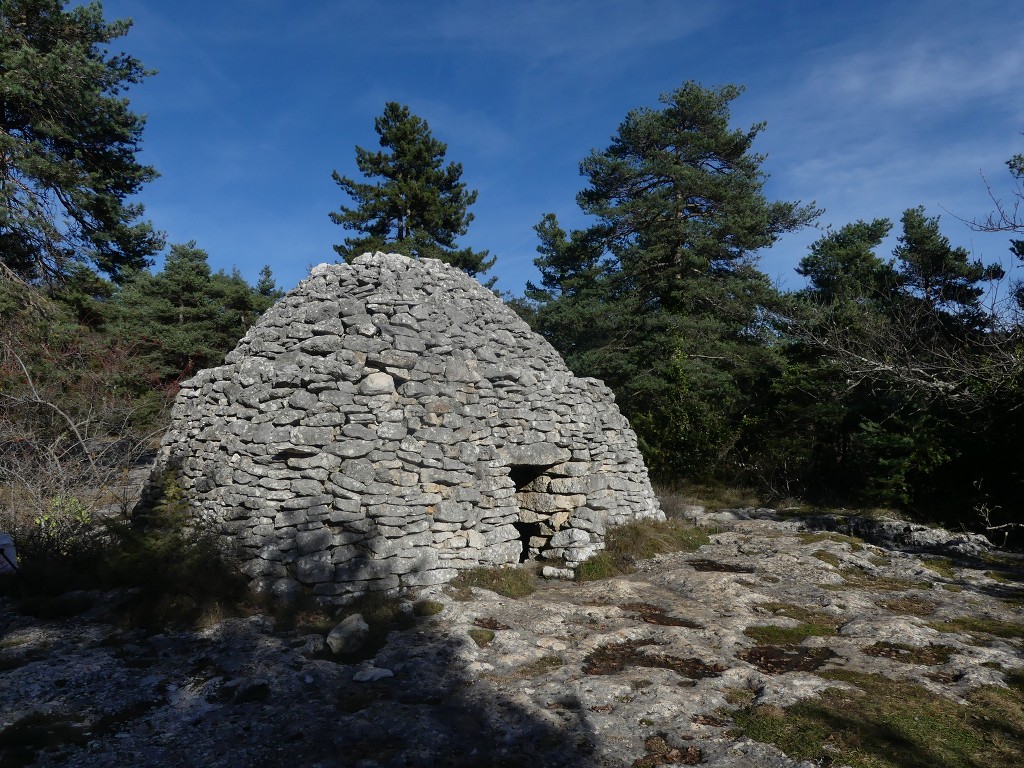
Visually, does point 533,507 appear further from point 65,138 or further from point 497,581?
point 65,138

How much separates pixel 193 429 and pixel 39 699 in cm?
352

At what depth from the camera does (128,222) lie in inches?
534

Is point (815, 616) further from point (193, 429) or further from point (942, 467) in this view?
point (942, 467)

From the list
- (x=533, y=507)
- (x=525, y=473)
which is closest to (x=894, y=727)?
(x=533, y=507)

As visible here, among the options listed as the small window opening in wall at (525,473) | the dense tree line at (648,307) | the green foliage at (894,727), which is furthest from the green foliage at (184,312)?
the green foliage at (894,727)

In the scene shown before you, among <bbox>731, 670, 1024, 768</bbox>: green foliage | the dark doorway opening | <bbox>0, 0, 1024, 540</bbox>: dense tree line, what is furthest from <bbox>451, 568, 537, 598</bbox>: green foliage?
<bbox>0, 0, 1024, 540</bbox>: dense tree line

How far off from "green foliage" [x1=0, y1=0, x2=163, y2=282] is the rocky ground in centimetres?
972

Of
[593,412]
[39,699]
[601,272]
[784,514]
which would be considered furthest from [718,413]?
[39,699]

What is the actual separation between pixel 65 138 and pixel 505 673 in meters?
13.7

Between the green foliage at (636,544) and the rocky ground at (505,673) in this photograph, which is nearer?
the rocky ground at (505,673)

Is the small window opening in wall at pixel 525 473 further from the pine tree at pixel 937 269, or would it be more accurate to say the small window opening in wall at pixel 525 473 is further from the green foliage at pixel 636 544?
the pine tree at pixel 937 269

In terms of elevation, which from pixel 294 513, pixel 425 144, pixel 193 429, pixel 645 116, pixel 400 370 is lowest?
pixel 294 513

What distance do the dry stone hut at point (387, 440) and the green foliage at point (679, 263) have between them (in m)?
8.27

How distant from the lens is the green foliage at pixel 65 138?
11344 millimetres
